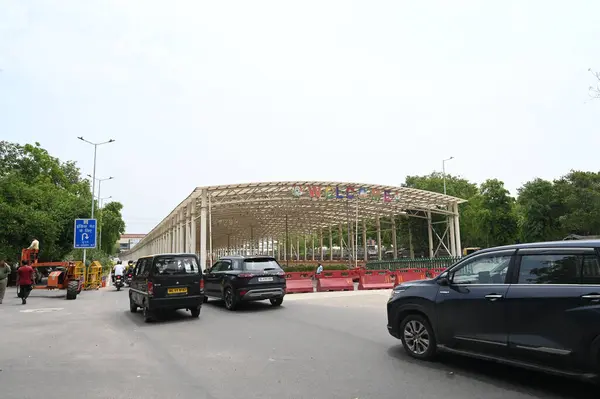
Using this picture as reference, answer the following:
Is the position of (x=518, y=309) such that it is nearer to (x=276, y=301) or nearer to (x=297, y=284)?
(x=276, y=301)

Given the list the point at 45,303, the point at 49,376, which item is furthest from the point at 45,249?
the point at 49,376

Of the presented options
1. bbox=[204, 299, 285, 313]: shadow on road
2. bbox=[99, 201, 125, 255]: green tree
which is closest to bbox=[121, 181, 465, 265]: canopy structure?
bbox=[99, 201, 125, 255]: green tree

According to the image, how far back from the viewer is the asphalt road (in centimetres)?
507

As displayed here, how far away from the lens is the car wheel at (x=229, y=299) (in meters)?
12.5

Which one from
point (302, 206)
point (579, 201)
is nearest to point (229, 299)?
point (302, 206)

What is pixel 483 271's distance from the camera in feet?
19.0

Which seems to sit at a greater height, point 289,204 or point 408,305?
point 289,204

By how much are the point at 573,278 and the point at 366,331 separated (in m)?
4.88

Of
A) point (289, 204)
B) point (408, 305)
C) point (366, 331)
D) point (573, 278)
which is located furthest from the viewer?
point (289, 204)

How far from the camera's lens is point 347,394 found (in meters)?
4.95

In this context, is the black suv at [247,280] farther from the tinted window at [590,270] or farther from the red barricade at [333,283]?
the tinted window at [590,270]

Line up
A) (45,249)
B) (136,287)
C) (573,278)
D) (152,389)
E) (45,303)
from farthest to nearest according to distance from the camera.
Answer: (45,249)
(45,303)
(136,287)
(152,389)
(573,278)

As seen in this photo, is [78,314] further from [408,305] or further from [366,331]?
[408,305]

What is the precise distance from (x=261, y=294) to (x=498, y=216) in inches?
1465
